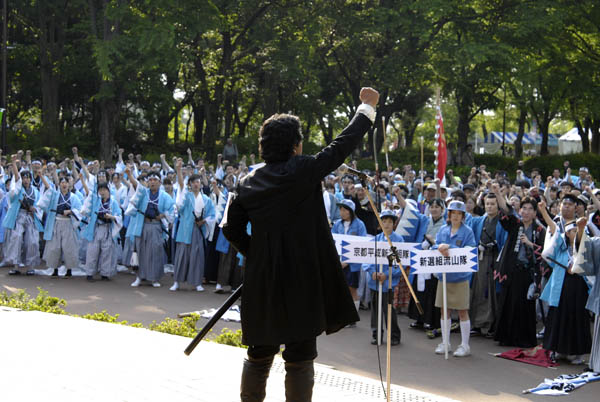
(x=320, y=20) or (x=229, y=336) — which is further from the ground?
(x=320, y=20)

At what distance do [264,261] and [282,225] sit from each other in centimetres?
24

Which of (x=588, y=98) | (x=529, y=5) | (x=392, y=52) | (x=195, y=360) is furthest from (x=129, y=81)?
(x=195, y=360)

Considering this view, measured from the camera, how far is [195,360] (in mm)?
6578

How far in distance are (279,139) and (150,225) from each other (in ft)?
32.1

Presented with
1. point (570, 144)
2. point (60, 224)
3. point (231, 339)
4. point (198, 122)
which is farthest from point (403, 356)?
point (570, 144)

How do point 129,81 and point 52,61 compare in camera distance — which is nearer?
point 129,81

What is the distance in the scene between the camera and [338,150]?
396 centimetres

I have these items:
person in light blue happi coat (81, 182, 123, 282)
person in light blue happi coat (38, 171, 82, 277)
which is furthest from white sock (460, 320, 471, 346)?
person in light blue happi coat (38, 171, 82, 277)

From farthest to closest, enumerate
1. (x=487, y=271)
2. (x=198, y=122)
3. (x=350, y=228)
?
(x=198, y=122) → (x=350, y=228) → (x=487, y=271)

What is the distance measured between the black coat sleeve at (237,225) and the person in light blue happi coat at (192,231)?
8810 millimetres

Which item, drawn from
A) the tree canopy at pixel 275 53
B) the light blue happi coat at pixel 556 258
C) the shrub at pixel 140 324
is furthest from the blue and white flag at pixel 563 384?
the tree canopy at pixel 275 53

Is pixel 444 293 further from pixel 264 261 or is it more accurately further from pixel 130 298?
pixel 130 298

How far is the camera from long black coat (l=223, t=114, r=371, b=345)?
3.91 metres

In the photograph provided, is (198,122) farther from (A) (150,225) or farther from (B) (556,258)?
(B) (556,258)
